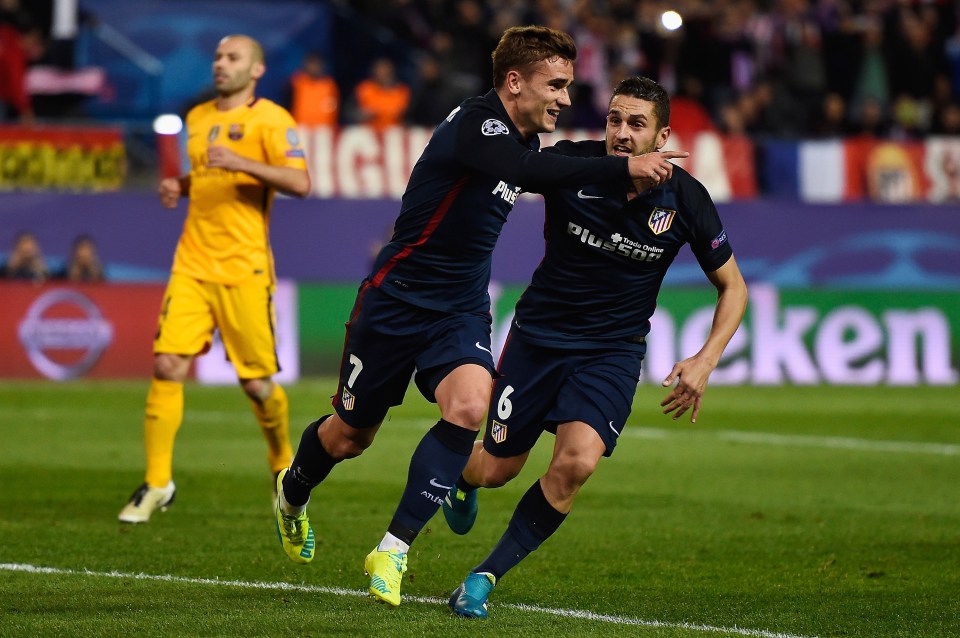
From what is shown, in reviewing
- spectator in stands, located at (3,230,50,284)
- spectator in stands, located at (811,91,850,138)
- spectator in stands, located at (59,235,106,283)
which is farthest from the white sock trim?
spectator in stands, located at (811,91,850,138)

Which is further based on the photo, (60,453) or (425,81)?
(425,81)

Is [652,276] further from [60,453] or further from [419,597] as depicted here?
[60,453]

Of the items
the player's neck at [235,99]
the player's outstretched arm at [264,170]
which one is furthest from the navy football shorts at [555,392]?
the player's neck at [235,99]

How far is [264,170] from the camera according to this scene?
8.14 metres

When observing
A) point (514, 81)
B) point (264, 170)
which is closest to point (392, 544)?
point (514, 81)

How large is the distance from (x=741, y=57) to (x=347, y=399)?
1661 cm

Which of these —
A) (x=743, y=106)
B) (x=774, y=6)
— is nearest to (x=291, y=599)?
(x=743, y=106)

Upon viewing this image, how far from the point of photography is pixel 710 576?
6.87 m

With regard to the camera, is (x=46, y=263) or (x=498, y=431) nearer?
(x=498, y=431)

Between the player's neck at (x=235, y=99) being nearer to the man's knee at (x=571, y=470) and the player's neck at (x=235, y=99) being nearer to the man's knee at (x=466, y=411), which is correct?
the man's knee at (x=466, y=411)

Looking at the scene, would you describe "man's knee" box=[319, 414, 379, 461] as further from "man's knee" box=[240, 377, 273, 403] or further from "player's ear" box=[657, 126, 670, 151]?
"man's knee" box=[240, 377, 273, 403]

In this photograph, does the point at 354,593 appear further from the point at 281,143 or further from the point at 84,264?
the point at 84,264

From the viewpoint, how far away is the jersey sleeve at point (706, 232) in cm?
618

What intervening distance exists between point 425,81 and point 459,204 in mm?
13946
